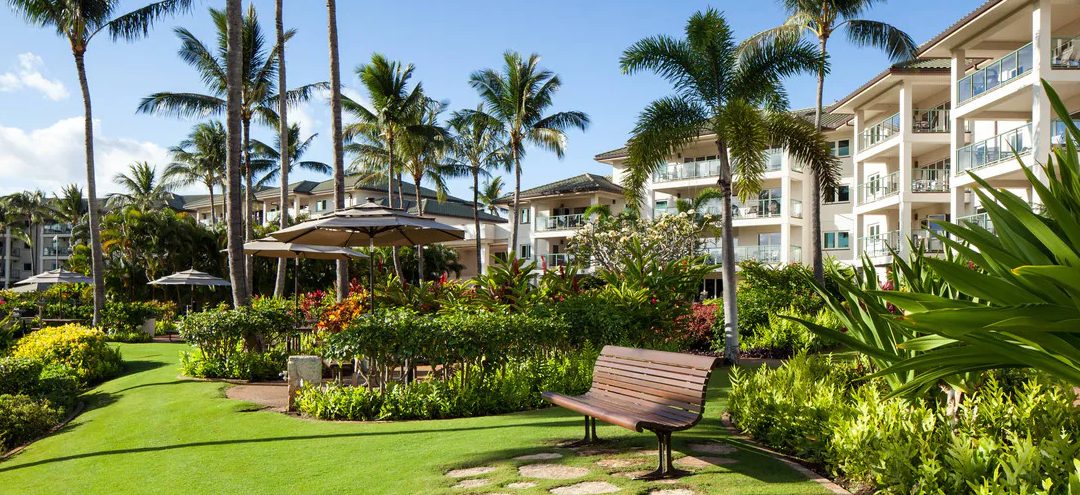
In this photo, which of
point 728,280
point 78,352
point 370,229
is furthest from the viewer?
point 78,352

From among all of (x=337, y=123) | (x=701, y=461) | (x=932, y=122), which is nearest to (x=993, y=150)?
(x=932, y=122)

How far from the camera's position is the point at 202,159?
Answer: 190 ft

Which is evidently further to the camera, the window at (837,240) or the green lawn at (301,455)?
the window at (837,240)

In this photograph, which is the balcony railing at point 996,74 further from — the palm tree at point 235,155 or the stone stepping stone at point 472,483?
the stone stepping stone at point 472,483

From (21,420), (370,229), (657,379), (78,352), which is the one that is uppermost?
(370,229)

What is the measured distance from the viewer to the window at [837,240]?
129ft

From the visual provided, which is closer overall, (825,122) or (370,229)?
(370,229)

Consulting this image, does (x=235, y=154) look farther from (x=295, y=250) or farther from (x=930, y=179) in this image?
(x=930, y=179)

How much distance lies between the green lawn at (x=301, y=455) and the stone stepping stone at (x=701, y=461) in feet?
0.37

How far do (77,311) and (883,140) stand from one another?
32.0m

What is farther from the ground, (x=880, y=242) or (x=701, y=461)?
(x=880, y=242)

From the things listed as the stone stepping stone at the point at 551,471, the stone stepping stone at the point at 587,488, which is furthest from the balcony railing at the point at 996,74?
the stone stepping stone at the point at 587,488

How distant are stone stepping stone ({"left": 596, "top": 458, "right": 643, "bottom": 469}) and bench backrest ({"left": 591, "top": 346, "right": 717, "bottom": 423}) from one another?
48 cm

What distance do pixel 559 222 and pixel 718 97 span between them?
3022 cm
